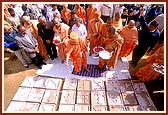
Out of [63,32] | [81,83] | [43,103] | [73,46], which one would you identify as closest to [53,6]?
[63,32]

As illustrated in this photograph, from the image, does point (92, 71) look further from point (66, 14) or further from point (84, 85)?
point (66, 14)

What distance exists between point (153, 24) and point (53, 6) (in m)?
4.15

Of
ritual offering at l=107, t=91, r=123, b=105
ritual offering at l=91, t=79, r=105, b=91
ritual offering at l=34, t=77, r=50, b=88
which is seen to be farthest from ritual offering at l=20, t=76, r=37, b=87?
ritual offering at l=107, t=91, r=123, b=105

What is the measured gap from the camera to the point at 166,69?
6.13 m

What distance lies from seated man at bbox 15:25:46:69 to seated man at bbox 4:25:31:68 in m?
0.28

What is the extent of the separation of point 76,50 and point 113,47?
3.50ft

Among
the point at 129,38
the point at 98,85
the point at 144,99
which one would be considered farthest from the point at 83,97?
the point at 129,38

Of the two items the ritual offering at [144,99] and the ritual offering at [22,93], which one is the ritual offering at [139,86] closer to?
the ritual offering at [144,99]

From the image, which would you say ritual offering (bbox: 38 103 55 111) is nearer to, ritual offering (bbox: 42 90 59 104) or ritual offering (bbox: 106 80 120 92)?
ritual offering (bbox: 42 90 59 104)

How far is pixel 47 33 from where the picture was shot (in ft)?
24.3

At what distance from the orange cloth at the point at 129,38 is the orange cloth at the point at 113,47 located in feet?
2.14

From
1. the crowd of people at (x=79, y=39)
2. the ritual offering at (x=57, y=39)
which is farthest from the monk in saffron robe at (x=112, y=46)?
the ritual offering at (x=57, y=39)

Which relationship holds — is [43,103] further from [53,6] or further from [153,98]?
[53,6]

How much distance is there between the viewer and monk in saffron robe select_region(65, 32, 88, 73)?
269 inches
